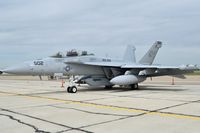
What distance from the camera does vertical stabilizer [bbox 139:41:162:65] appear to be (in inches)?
862

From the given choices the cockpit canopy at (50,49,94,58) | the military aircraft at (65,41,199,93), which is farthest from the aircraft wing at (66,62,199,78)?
the cockpit canopy at (50,49,94,58)

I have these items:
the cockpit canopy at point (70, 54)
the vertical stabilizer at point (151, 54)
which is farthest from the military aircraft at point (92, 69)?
the vertical stabilizer at point (151, 54)

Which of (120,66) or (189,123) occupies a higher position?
(120,66)

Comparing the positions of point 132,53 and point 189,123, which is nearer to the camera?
point 189,123

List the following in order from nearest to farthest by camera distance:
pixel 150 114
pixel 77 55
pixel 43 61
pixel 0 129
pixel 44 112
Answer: pixel 0 129 < pixel 150 114 < pixel 44 112 < pixel 43 61 < pixel 77 55

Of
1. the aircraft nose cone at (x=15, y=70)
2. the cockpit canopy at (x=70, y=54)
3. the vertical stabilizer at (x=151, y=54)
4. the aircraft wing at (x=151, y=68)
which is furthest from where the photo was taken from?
the vertical stabilizer at (x=151, y=54)

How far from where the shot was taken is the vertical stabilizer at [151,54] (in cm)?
2190

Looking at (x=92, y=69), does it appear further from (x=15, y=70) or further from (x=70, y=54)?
(x=15, y=70)

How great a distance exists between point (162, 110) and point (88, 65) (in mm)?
9186

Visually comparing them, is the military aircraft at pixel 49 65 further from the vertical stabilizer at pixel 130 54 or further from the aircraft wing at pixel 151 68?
the vertical stabilizer at pixel 130 54

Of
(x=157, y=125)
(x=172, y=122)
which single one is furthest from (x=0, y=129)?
(x=172, y=122)

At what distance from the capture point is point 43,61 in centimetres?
1490

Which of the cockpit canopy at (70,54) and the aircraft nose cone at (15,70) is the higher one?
the cockpit canopy at (70,54)

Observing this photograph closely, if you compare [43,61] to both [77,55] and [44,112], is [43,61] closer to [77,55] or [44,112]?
[77,55]
